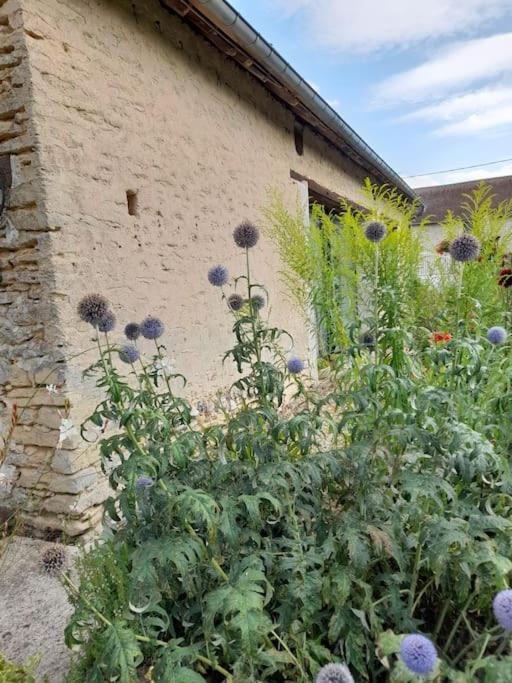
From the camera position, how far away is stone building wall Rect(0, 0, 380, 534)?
2586 mm

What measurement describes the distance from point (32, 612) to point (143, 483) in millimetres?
1065

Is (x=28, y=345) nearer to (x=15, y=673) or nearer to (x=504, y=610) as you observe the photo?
(x=15, y=673)

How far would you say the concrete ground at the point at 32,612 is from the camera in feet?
5.65

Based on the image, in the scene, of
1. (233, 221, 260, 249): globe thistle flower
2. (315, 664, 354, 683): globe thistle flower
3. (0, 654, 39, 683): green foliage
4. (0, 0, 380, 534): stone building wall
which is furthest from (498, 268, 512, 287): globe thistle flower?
(0, 654, 39, 683): green foliage

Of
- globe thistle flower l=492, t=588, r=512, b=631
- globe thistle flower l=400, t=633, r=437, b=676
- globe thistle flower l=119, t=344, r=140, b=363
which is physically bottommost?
globe thistle flower l=400, t=633, r=437, b=676

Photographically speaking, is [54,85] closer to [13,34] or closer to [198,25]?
[13,34]

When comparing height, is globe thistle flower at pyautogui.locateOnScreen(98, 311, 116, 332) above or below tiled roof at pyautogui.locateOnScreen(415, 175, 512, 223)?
below

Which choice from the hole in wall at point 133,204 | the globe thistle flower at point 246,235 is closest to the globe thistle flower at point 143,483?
the globe thistle flower at point 246,235

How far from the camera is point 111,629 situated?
1.25 meters

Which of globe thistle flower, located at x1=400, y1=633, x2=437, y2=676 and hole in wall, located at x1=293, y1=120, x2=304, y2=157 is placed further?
hole in wall, located at x1=293, y1=120, x2=304, y2=157

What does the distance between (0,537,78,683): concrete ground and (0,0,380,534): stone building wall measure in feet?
0.90

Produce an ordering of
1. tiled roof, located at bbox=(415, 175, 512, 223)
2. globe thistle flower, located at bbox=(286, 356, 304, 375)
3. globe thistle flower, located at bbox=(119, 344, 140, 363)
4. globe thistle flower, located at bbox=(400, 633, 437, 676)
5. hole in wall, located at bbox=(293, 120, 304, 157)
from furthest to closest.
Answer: tiled roof, located at bbox=(415, 175, 512, 223), hole in wall, located at bbox=(293, 120, 304, 157), globe thistle flower, located at bbox=(286, 356, 304, 375), globe thistle flower, located at bbox=(119, 344, 140, 363), globe thistle flower, located at bbox=(400, 633, 437, 676)

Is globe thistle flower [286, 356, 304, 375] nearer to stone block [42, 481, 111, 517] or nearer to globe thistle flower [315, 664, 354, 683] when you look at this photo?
globe thistle flower [315, 664, 354, 683]

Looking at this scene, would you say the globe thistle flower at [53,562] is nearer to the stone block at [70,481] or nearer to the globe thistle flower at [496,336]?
the stone block at [70,481]
